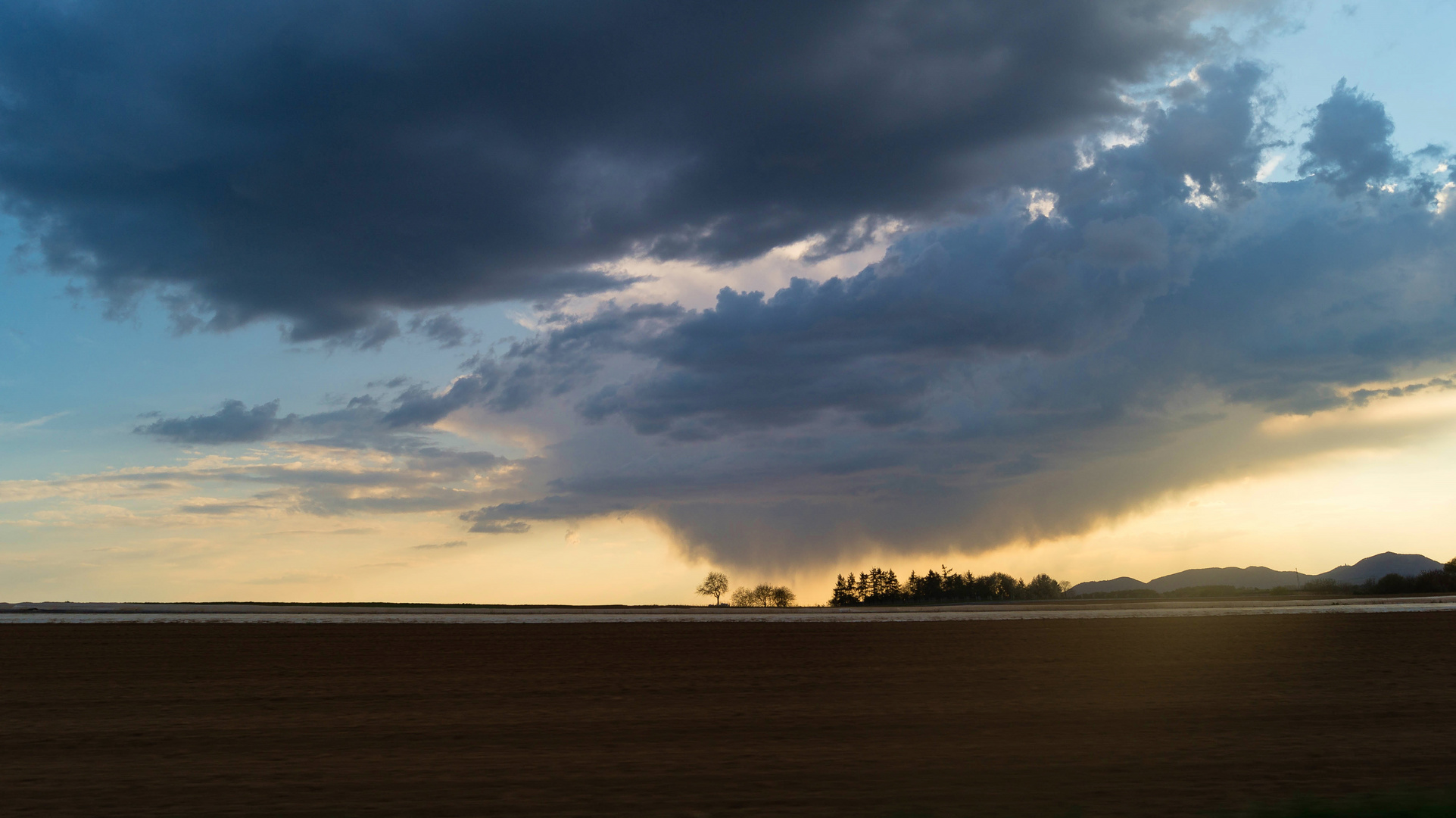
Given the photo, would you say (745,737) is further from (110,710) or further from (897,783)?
(110,710)

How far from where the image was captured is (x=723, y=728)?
1764cm

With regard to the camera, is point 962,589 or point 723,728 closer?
point 723,728

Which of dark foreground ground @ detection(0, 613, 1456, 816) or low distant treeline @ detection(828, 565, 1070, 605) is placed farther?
low distant treeline @ detection(828, 565, 1070, 605)

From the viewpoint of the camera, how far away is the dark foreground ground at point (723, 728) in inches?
492

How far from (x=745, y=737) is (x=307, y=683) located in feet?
46.7

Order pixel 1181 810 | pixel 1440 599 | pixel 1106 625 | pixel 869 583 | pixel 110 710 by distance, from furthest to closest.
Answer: pixel 869 583 → pixel 1440 599 → pixel 1106 625 → pixel 110 710 → pixel 1181 810

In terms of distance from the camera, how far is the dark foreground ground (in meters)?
12.5

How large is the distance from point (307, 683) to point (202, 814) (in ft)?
45.2

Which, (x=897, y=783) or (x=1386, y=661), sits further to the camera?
(x=1386, y=661)

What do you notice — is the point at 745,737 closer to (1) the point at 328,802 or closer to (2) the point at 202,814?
(1) the point at 328,802

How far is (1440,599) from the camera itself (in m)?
75.6

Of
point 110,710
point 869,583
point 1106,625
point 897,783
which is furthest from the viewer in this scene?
point 869,583

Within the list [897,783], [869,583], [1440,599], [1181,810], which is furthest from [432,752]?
[869,583]

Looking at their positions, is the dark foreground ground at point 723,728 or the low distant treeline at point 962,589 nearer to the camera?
the dark foreground ground at point 723,728
